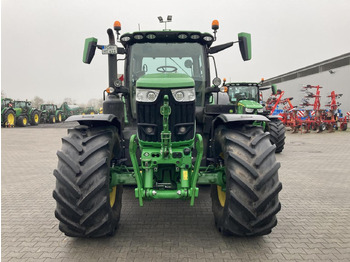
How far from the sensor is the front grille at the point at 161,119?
3.13 m

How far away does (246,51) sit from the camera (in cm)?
401

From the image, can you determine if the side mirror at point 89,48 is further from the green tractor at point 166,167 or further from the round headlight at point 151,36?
the round headlight at point 151,36

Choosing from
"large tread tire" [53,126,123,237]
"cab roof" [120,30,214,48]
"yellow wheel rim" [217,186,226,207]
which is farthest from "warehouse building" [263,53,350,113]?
"large tread tire" [53,126,123,237]

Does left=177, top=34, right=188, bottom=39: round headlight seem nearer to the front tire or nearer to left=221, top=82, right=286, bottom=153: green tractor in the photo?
left=221, top=82, right=286, bottom=153: green tractor

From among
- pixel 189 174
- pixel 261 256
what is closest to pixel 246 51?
pixel 189 174

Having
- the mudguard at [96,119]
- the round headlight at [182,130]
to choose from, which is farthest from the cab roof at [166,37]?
the round headlight at [182,130]

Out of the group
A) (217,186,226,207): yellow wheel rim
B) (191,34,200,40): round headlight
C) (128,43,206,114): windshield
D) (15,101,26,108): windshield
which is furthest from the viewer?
(15,101,26,108): windshield

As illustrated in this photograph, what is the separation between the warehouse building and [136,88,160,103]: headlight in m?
23.7

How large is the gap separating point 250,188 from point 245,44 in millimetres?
2070

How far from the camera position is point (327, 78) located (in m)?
31.6

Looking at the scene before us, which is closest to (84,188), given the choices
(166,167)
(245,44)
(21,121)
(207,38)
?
(166,167)

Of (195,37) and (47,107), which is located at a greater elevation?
(195,37)

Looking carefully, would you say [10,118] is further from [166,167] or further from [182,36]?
[166,167]

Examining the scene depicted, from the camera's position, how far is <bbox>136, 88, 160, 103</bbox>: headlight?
10.0ft
